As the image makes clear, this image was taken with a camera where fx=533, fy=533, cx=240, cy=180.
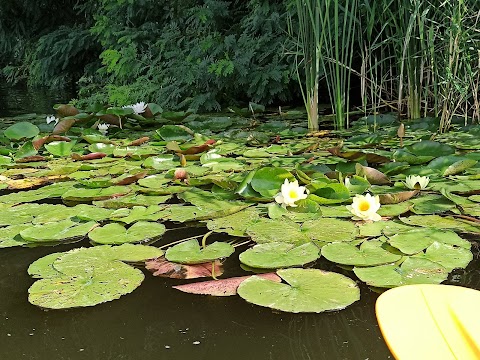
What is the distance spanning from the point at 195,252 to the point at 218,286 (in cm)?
17

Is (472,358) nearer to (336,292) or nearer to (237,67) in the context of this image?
(336,292)

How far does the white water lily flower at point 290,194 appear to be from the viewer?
139cm

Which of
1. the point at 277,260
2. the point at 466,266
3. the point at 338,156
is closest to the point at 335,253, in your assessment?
the point at 277,260

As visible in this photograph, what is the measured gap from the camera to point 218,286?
3.22 feet

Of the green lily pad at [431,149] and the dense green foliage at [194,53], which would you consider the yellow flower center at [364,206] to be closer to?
the green lily pad at [431,149]

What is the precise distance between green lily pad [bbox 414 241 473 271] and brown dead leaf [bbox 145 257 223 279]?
41 cm

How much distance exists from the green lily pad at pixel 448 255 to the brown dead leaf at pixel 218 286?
0.31m

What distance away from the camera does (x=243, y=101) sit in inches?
168

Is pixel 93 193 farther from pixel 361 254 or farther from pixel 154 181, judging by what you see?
pixel 361 254

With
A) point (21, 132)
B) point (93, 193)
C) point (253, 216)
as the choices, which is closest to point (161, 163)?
point (93, 193)

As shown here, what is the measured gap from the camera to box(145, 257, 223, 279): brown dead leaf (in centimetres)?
105

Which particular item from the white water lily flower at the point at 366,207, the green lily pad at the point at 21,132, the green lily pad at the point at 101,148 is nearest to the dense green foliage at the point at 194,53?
the green lily pad at the point at 21,132

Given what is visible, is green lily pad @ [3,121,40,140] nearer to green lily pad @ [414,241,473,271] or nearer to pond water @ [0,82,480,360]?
pond water @ [0,82,480,360]

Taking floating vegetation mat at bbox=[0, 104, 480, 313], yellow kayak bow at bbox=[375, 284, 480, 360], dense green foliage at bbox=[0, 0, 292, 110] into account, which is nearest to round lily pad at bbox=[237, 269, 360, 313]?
floating vegetation mat at bbox=[0, 104, 480, 313]
